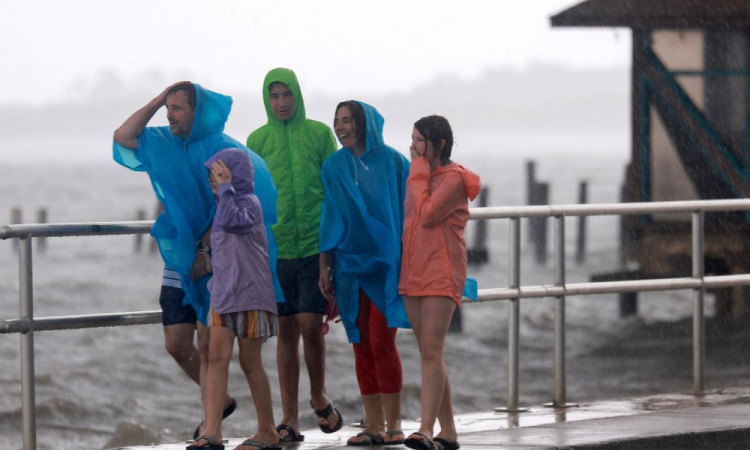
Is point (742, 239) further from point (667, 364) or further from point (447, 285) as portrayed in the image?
point (447, 285)

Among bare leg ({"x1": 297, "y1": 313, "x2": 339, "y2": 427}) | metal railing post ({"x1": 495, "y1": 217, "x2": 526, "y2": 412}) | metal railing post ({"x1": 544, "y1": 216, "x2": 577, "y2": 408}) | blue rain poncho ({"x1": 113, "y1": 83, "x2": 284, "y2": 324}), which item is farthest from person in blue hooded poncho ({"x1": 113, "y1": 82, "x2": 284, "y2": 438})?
metal railing post ({"x1": 544, "y1": 216, "x2": 577, "y2": 408})

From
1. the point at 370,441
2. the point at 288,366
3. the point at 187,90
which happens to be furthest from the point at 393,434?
the point at 187,90

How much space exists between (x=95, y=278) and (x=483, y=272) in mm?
11267

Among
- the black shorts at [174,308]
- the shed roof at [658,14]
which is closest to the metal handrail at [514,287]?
the black shorts at [174,308]

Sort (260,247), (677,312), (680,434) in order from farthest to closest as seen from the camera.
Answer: (677,312)
(680,434)
(260,247)

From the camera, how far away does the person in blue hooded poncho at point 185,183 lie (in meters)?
6.34

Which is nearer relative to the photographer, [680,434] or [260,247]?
[260,247]

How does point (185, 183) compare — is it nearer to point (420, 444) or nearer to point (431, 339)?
point (431, 339)

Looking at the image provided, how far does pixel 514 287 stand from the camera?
26.3ft

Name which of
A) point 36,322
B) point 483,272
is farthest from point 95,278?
point 36,322

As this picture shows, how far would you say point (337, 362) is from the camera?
21359 millimetres

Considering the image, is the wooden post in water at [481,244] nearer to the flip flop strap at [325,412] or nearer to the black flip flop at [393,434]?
the flip flop strap at [325,412]

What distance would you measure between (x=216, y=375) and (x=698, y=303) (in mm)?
3823

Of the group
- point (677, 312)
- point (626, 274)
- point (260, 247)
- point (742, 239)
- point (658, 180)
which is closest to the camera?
point (260, 247)
